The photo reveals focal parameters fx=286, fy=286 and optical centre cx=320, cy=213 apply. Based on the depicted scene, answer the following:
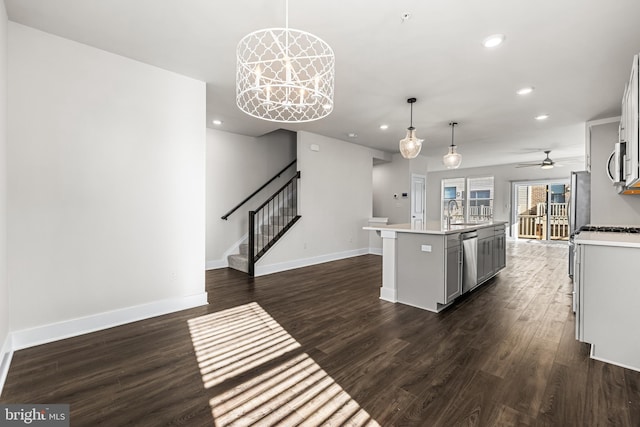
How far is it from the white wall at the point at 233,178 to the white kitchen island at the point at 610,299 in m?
5.26

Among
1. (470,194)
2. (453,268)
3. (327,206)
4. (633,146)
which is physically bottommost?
(453,268)

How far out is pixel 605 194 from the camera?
466 centimetres

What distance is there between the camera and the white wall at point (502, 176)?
9.17 metres

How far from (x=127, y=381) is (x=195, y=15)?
2.75 meters

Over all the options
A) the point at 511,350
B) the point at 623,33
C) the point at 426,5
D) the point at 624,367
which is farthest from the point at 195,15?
the point at 624,367

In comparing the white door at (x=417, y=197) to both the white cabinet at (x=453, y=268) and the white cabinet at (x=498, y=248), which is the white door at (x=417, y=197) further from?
the white cabinet at (x=453, y=268)

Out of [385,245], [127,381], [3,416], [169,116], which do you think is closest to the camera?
[3,416]

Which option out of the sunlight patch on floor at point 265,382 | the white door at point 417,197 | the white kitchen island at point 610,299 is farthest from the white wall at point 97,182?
the white door at point 417,197

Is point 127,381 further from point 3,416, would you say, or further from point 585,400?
point 585,400

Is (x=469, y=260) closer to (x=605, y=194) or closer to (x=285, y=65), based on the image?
(x=605, y=194)

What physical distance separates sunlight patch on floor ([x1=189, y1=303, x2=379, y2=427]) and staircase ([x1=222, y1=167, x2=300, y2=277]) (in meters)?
2.27

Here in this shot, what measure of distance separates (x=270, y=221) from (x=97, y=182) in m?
3.84

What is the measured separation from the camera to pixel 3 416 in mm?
1600

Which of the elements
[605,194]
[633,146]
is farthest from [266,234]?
[605,194]
